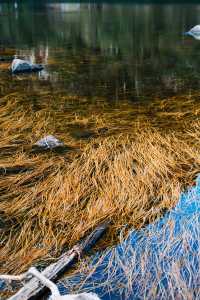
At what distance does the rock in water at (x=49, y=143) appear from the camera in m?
7.66

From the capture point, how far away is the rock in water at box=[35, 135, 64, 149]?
7660mm

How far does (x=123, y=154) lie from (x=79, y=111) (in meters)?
3.14

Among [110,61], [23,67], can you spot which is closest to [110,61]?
[110,61]

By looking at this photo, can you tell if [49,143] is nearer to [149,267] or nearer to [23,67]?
[149,267]

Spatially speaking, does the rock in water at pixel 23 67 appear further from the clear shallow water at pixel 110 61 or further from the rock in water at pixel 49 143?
the rock in water at pixel 49 143

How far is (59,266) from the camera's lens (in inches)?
165

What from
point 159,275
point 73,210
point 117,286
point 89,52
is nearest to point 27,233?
point 73,210

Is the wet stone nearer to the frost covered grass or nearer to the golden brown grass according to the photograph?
the golden brown grass

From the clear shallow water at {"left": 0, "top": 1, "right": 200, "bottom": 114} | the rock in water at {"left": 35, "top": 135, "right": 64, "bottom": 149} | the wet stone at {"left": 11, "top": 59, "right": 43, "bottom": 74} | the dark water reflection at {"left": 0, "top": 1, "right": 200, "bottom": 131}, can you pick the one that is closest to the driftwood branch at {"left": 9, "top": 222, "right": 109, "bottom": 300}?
the rock in water at {"left": 35, "top": 135, "right": 64, "bottom": 149}

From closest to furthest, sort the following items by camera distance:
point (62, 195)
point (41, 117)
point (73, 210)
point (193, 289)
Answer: point (193, 289)
point (73, 210)
point (62, 195)
point (41, 117)

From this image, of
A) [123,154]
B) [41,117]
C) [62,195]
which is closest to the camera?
[62,195]

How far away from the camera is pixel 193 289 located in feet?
12.8

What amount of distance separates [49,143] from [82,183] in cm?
182

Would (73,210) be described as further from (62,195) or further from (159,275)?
(159,275)
